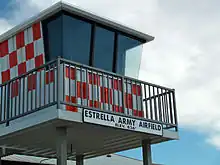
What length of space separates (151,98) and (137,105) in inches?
20.5

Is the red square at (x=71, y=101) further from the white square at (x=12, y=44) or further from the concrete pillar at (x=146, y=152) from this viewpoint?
the white square at (x=12, y=44)

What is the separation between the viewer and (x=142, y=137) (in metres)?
11.4

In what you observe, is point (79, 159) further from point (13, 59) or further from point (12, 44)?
point (12, 44)

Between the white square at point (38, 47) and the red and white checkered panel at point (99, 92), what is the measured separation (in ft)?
3.67

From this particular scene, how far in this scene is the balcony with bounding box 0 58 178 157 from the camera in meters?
9.89

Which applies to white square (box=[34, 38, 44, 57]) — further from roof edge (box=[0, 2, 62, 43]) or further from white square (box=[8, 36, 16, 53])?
white square (box=[8, 36, 16, 53])

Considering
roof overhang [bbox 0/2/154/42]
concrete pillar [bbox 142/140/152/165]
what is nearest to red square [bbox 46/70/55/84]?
roof overhang [bbox 0/2/154/42]

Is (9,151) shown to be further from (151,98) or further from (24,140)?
(151,98)

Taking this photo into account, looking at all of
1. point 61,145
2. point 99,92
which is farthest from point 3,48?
point 61,145

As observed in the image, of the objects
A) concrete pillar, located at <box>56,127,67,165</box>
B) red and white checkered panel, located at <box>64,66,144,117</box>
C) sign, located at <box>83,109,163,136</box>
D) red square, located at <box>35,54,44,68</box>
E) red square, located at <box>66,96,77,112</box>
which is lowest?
concrete pillar, located at <box>56,127,67,165</box>

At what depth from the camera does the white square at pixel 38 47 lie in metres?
11.3

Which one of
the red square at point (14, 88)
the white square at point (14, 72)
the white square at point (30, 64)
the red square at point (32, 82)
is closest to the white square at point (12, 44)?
the white square at point (14, 72)

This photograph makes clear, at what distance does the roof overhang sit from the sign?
8.44 feet

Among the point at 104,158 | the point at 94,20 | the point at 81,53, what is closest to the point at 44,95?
the point at 81,53
